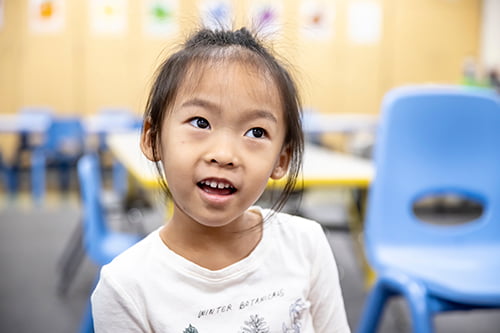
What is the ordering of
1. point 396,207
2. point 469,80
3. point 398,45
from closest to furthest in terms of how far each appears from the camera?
point 396,207 < point 469,80 < point 398,45

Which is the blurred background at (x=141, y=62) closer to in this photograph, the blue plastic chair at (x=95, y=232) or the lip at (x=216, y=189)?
the blue plastic chair at (x=95, y=232)

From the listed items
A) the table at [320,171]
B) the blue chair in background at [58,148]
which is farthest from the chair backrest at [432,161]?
the blue chair in background at [58,148]

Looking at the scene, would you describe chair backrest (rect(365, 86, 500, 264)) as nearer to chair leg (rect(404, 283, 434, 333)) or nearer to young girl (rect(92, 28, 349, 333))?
chair leg (rect(404, 283, 434, 333))

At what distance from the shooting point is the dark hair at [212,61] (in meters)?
0.70

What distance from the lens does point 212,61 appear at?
27.1 inches

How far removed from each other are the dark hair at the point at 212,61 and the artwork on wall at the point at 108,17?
258 inches

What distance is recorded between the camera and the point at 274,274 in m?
0.74

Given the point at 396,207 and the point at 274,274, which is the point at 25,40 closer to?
the point at 396,207

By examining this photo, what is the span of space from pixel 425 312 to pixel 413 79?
6.65m

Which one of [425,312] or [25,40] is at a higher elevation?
[25,40]

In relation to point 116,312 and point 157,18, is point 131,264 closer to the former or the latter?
point 116,312

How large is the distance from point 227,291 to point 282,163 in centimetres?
17

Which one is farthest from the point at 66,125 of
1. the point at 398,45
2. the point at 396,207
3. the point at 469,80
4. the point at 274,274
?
the point at 274,274

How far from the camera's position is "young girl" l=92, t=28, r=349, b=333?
671mm
